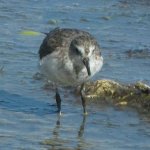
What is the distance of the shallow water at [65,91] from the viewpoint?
8.41m

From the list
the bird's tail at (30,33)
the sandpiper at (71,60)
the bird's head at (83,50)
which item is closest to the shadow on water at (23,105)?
the sandpiper at (71,60)

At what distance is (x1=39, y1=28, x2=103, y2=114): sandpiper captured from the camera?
930 cm

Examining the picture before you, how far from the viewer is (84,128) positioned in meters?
8.83

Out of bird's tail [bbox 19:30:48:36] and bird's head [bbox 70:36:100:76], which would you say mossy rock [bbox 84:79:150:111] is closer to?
bird's head [bbox 70:36:100:76]

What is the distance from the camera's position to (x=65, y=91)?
34.1 feet

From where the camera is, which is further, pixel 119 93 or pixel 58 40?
pixel 119 93

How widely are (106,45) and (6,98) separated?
3106 mm

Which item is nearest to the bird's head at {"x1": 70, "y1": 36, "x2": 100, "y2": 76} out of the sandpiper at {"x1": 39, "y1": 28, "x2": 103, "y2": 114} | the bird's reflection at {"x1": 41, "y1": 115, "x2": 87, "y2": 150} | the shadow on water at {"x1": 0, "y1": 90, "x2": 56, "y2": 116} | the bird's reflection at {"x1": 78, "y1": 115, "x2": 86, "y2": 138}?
Result: the sandpiper at {"x1": 39, "y1": 28, "x2": 103, "y2": 114}

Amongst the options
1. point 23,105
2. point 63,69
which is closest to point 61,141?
point 63,69

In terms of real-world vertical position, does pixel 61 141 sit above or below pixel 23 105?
above

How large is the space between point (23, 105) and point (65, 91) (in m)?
0.86

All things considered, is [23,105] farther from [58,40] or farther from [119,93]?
[119,93]

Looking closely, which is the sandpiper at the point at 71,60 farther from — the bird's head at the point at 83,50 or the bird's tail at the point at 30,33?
the bird's tail at the point at 30,33

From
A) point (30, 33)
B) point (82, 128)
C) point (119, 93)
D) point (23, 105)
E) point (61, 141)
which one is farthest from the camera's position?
point (30, 33)
